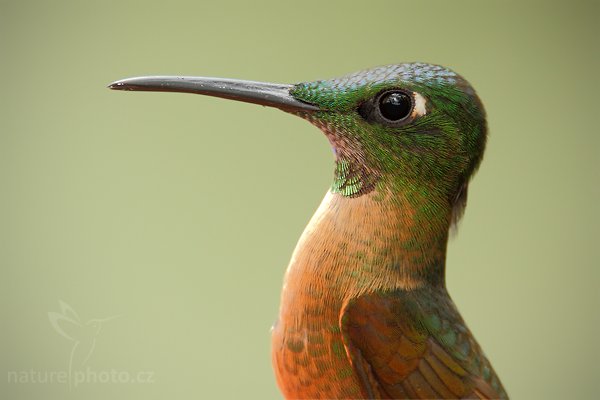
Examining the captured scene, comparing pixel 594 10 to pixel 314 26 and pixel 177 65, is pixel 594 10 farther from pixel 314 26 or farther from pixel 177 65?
pixel 177 65

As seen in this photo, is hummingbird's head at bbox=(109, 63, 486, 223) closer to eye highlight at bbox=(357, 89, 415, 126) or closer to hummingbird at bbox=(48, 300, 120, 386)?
eye highlight at bbox=(357, 89, 415, 126)

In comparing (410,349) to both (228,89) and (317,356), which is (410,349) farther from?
(228,89)

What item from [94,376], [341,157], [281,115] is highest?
[281,115]

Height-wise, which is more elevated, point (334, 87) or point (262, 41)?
point (262, 41)

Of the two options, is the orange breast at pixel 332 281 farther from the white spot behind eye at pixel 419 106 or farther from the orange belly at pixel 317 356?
the white spot behind eye at pixel 419 106

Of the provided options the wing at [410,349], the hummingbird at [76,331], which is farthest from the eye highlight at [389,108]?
the hummingbird at [76,331]

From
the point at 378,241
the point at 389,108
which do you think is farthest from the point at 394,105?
the point at 378,241

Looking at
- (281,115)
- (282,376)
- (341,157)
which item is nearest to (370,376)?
(282,376)
